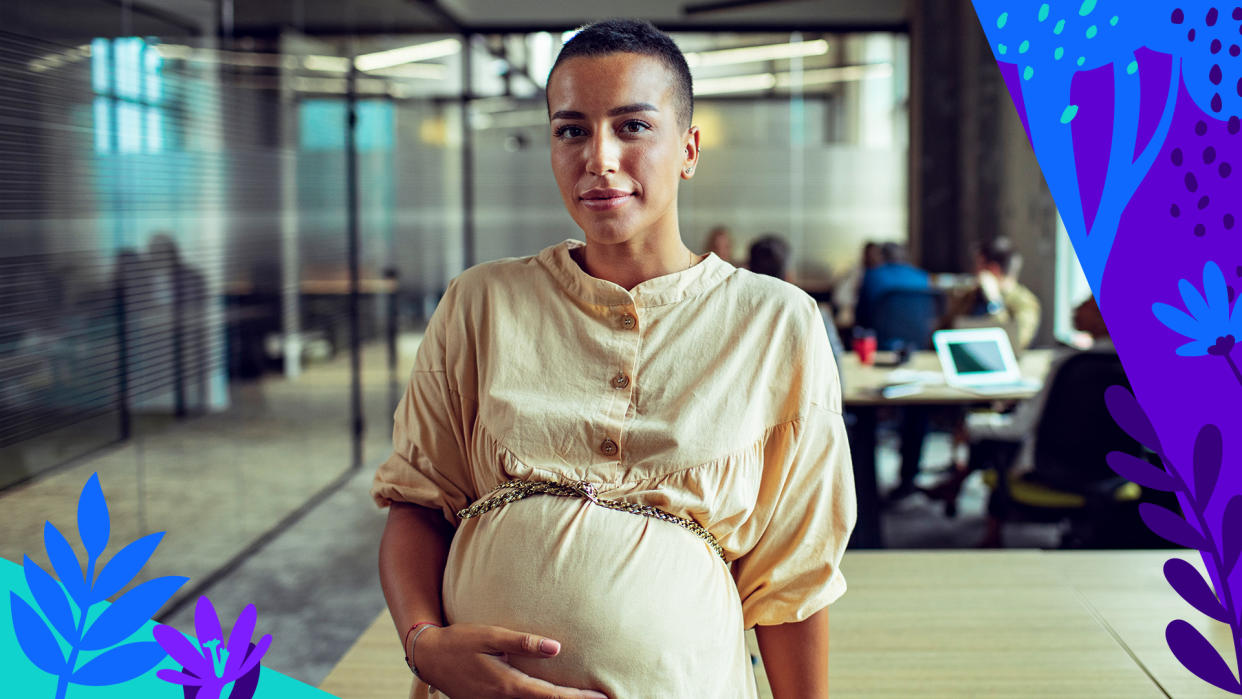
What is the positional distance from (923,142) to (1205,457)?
745cm

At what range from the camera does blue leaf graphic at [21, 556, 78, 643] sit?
0.96 meters

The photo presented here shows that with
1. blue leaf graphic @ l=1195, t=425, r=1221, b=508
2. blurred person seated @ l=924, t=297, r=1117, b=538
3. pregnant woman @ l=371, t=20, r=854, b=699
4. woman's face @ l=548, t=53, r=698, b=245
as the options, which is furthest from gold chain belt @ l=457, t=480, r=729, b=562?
blurred person seated @ l=924, t=297, r=1117, b=538

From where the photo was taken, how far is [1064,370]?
3328mm

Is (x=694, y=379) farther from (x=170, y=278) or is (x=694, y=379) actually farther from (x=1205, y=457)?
(x=170, y=278)

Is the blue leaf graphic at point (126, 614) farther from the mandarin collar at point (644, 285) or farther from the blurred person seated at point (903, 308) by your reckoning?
the blurred person seated at point (903, 308)

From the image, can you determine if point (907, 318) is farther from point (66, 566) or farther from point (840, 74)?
point (66, 566)

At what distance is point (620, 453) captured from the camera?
3.23 feet

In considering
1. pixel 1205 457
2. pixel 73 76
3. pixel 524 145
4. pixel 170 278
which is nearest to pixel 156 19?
pixel 73 76

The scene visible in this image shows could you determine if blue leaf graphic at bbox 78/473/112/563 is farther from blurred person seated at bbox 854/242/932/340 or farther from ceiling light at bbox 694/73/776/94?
ceiling light at bbox 694/73/776/94

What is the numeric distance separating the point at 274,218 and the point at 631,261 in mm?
3829

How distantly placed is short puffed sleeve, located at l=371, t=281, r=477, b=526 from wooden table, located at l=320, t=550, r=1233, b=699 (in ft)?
2.27

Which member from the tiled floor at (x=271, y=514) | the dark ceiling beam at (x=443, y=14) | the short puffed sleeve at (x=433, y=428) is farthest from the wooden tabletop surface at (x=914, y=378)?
the dark ceiling beam at (x=443, y=14)

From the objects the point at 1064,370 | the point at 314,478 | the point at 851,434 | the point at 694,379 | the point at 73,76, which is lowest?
the point at 314,478

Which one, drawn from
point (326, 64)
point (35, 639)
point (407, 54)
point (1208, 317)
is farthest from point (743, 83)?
point (35, 639)
